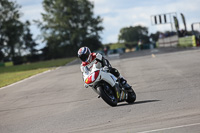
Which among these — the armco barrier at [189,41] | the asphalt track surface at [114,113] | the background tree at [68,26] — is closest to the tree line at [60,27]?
the background tree at [68,26]

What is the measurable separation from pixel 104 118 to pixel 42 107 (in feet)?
11.4

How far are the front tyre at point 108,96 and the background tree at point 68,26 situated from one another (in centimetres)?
7510

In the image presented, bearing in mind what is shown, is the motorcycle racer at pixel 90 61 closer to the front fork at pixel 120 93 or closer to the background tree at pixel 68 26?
the front fork at pixel 120 93

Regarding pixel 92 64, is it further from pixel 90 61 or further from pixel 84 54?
pixel 84 54

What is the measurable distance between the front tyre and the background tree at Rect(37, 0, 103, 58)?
75.1 metres

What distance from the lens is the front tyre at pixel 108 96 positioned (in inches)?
356

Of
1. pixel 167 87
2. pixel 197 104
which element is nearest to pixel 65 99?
pixel 167 87

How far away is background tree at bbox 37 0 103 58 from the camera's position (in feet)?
281

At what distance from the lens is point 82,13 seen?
3452 inches

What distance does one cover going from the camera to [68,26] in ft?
283

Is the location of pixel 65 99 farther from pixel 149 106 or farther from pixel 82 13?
pixel 82 13

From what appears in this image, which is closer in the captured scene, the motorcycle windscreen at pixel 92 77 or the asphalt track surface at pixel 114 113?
the asphalt track surface at pixel 114 113

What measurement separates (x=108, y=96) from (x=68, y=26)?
77738mm

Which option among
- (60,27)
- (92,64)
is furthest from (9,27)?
(92,64)
